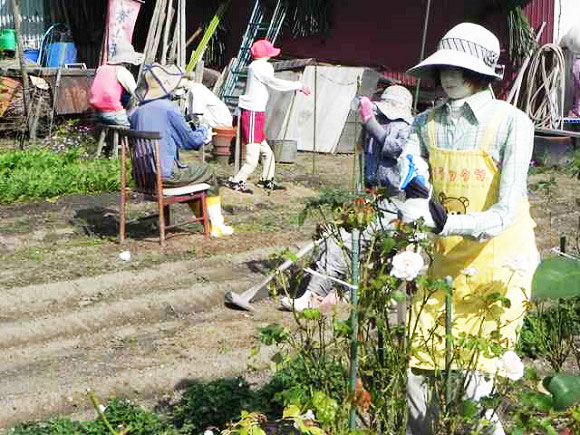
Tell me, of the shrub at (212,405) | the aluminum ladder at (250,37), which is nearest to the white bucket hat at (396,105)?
the shrub at (212,405)

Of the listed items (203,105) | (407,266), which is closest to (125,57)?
(203,105)

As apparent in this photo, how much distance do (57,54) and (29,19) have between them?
1.27 meters

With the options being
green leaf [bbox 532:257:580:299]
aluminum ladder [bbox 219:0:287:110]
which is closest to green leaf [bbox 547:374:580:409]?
green leaf [bbox 532:257:580:299]

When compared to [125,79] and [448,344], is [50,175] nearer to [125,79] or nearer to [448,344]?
[125,79]

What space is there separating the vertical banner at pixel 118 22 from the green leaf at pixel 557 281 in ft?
33.4

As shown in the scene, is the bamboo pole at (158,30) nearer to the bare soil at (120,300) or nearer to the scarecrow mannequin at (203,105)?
the scarecrow mannequin at (203,105)

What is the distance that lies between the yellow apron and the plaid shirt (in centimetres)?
3

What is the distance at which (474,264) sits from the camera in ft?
12.5

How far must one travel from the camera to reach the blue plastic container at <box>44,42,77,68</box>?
1514cm

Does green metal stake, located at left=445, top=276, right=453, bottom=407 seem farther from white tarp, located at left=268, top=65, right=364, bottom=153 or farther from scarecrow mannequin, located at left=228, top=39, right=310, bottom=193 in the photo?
white tarp, located at left=268, top=65, right=364, bottom=153

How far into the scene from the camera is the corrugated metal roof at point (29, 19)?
1591 centimetres

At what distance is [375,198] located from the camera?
12.0 feet

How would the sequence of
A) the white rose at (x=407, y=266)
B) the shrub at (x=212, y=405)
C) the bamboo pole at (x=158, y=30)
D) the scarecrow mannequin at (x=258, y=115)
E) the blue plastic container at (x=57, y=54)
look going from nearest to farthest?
1. the white rose at (x=407, y=266)
2. the shrub at (x=212, y=405)
3. the scarecrow mannequin at (x=258, y=115)
4. the bamboo pole at (x=158, y=30)
5. the blue plastic container at (x=57, y=54)

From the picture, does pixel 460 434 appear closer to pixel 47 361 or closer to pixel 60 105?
pixel 47 361
